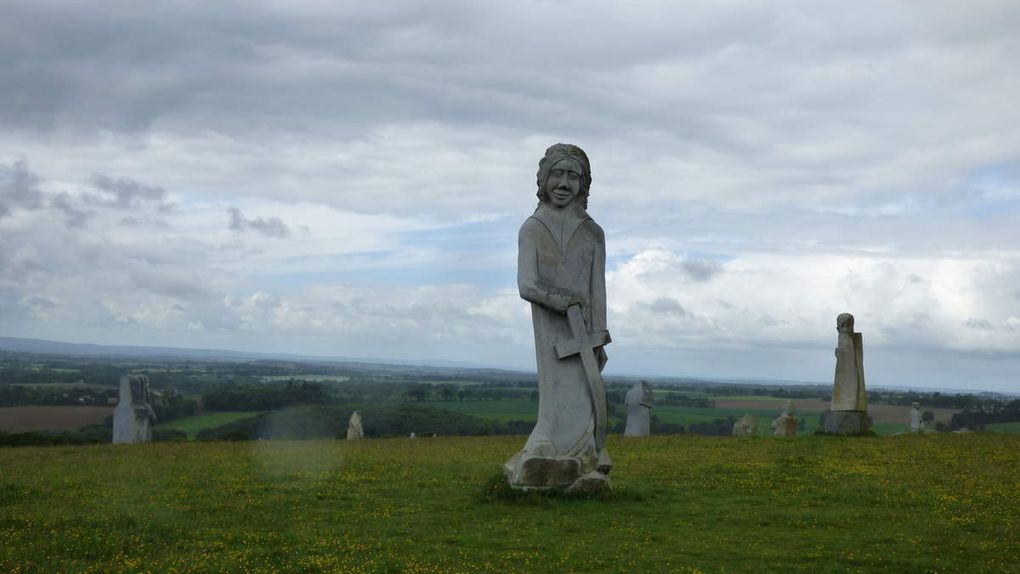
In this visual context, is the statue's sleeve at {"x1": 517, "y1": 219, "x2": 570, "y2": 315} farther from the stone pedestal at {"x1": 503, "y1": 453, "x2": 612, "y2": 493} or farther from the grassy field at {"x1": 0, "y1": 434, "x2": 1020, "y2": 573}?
the grassy field at {"x1": 0, "y1": 434, "x2": 1020, "y2": 573}

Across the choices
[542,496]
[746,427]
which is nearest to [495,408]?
[746,427]

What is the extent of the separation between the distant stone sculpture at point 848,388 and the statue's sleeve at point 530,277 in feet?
45.1

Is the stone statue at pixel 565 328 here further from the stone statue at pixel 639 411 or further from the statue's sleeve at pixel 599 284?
the stone statue at pixel 639 411

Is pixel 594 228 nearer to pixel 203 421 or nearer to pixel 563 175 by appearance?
pixel 563 175

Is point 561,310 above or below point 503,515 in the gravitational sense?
above

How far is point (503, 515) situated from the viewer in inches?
518

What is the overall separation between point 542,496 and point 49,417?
30.0 metres

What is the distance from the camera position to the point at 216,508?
1371cm

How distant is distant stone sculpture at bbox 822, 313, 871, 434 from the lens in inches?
1003

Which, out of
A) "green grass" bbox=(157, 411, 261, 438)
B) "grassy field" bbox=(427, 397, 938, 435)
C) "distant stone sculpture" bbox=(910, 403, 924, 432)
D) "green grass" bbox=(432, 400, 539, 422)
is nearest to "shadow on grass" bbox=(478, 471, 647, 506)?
"distant stone sculpture" bbox=(910, 403, 924, 432)

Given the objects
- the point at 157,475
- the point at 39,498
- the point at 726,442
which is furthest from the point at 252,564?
the point at 726,442

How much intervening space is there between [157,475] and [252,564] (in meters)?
8.76

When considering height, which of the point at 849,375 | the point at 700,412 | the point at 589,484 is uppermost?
the point at 849,375

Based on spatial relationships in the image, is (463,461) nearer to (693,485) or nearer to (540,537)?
(693,485)
